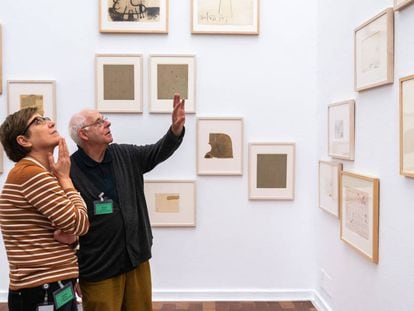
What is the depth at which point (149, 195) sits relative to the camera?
3.58m

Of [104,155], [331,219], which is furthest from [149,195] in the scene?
[331,219]

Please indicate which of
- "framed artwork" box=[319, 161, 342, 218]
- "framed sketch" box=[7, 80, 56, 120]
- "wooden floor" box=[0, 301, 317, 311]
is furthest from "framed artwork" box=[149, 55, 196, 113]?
"wooden floor" box=[0, 301, 317, 311]

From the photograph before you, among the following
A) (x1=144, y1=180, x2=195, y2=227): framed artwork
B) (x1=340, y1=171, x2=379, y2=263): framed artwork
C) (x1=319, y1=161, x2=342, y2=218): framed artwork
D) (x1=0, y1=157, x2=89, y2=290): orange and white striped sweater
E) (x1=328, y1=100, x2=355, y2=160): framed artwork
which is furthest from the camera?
(x1=144, y1=180, x2=195, y2=227): framed artwork

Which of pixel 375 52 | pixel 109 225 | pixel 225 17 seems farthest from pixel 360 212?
pixel 225 17

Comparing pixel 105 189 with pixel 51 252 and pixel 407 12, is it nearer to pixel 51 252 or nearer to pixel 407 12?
pixel 51 252

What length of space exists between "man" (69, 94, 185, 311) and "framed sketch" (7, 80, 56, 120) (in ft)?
4.16

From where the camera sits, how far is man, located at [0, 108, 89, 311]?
1.77 meters

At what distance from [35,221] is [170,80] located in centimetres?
200

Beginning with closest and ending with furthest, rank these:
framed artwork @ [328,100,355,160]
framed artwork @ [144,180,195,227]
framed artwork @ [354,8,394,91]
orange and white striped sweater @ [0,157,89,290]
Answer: orange and white striped sweater @ [0,157,89,290], framed artwork @ [354,8,394,91], framed artwork @ [328,100,355,160], framed artwork @ [144,180,195,227]

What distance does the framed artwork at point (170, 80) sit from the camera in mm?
3535

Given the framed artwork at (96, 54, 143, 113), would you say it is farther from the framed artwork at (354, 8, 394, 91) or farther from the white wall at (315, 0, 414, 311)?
the framed artwork at (354, 8, 394, 91)

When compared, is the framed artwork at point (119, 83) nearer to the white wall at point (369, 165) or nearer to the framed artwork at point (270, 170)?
the framed artwork at point (270, 170)

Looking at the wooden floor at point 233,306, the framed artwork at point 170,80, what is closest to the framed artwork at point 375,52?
the framed artwork at point 170,80

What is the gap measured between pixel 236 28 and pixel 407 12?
171cm
